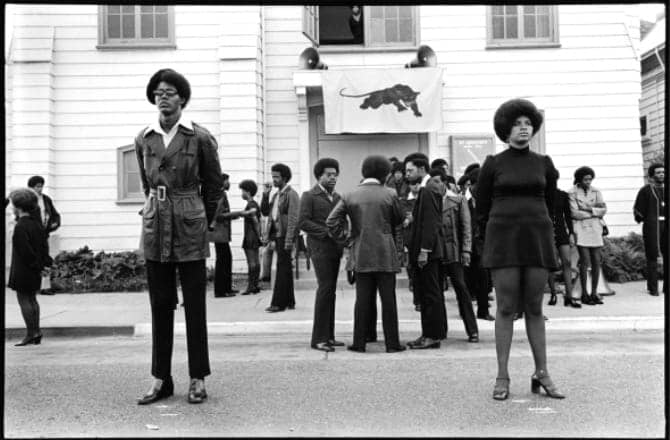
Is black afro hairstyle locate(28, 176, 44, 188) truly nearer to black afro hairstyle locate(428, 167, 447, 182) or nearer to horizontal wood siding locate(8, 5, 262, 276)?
horizontal wood siding locate(8, 5, 262, 276)

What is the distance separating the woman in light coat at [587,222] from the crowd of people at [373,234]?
20 mm

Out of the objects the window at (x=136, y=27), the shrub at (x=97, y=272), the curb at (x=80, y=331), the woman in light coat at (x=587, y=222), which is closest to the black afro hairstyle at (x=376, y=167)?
the curb at (x=80, y=331)

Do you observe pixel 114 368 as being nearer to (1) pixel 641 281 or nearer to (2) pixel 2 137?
(2) pixel 2 137

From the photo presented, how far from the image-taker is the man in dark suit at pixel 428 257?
→ 7.54 metres

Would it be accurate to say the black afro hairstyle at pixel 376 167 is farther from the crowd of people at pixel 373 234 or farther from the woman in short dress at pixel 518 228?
the woman in short dress at pixel 518 228

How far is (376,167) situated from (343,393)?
2712 mm

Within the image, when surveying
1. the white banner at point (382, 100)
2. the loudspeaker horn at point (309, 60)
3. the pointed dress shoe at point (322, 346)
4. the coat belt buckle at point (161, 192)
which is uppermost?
the loudspeaker horn at point (309, 60)

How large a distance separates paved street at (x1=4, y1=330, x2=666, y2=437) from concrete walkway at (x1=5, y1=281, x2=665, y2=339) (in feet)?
3.14

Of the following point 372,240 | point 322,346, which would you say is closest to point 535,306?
point 372,240

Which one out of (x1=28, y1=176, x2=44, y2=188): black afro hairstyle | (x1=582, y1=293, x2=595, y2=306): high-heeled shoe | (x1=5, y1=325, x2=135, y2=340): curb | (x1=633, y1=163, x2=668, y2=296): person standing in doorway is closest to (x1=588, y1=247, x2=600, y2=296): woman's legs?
(x1=582, y1=293, x2=595, y2=306): high-heeled shoe

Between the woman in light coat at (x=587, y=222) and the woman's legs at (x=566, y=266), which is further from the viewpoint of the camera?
the woman in light coat at (x=587, y=222)

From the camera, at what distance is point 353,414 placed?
488 cm

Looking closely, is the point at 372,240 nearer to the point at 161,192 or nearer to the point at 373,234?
the point at 373,234

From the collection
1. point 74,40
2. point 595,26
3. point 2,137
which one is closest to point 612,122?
point 595,26
